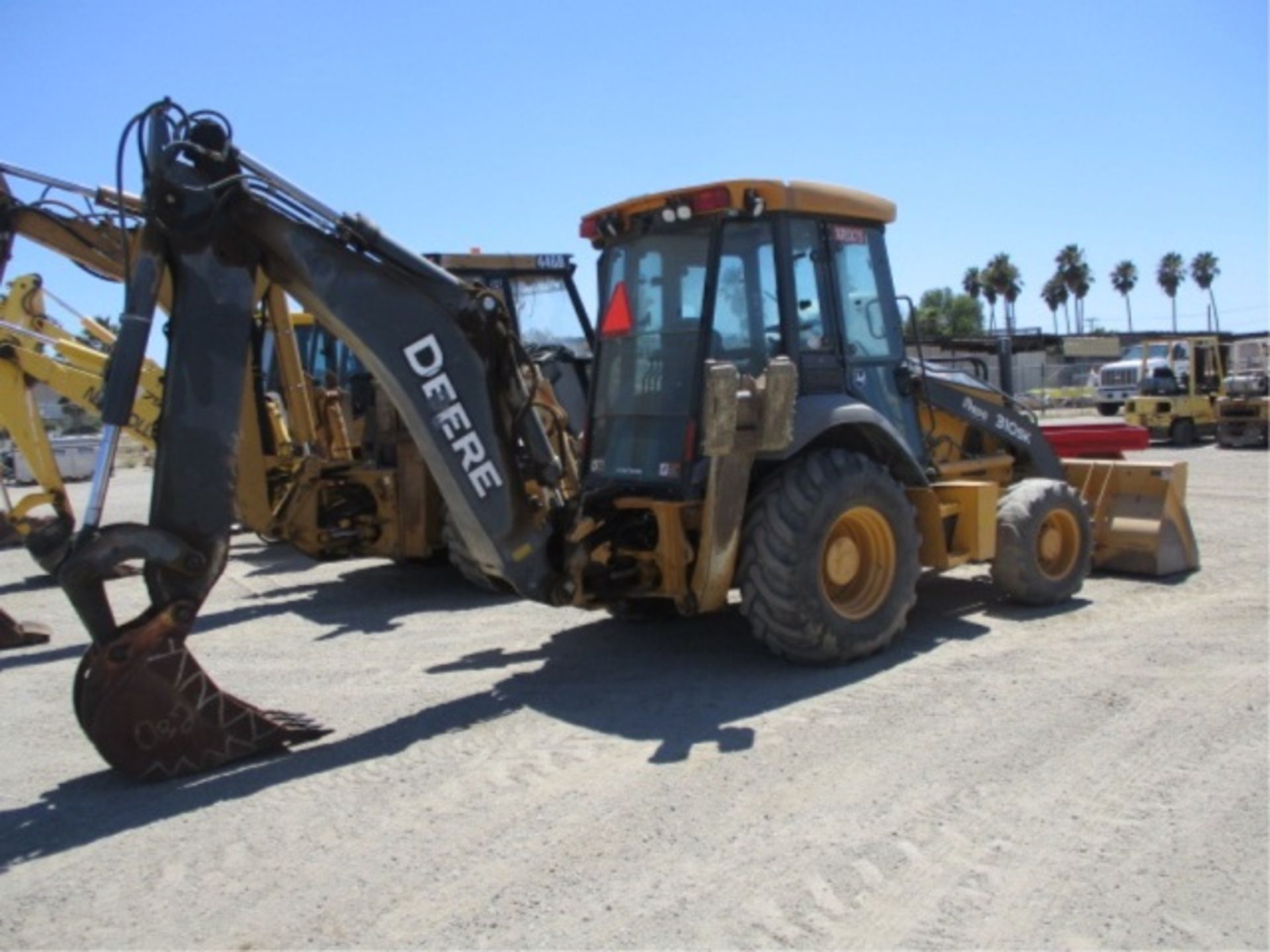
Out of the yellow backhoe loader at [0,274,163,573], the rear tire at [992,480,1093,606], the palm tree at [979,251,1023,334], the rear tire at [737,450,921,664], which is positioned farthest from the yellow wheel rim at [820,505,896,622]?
the palm tree at [979,251,1023,334]

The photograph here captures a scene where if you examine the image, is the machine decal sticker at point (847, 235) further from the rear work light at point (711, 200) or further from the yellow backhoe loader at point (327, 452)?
the yellow backhoe loader at point (327, 452)

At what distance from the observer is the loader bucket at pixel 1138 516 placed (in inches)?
321

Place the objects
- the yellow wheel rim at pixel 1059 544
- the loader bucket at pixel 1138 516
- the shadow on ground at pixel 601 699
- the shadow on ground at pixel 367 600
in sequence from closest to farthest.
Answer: the shadow on ground at pixel 601 699 → the yellow wheel rim at pixel 1059 544 → the shadow on ground at pixel 367 600 → the loader bucket at pixel 1138 516

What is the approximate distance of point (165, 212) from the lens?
4.54 m

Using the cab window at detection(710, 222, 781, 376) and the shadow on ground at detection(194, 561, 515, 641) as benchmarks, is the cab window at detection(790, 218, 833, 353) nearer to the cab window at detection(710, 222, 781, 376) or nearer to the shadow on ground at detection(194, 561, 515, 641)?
the cab window at detection(710, 222, 781, 376)

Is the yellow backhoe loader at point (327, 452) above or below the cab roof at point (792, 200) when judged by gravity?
below

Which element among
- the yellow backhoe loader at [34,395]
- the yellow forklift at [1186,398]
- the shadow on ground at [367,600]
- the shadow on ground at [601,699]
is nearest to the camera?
the shadow on ground at [601,699]

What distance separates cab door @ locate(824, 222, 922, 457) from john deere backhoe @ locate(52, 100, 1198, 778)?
2 centimetres

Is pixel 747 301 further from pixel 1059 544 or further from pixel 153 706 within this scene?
pixel 153 706

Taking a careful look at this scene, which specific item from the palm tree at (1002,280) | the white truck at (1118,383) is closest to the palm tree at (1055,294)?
the palm tree at (1002,280)

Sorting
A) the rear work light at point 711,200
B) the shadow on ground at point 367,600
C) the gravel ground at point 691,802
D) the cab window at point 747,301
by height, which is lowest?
the gravel ground at point 691,802

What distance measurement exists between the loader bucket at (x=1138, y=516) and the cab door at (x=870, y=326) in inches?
90.9

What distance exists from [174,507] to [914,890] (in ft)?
10.4

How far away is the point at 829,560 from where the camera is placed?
600 cm
